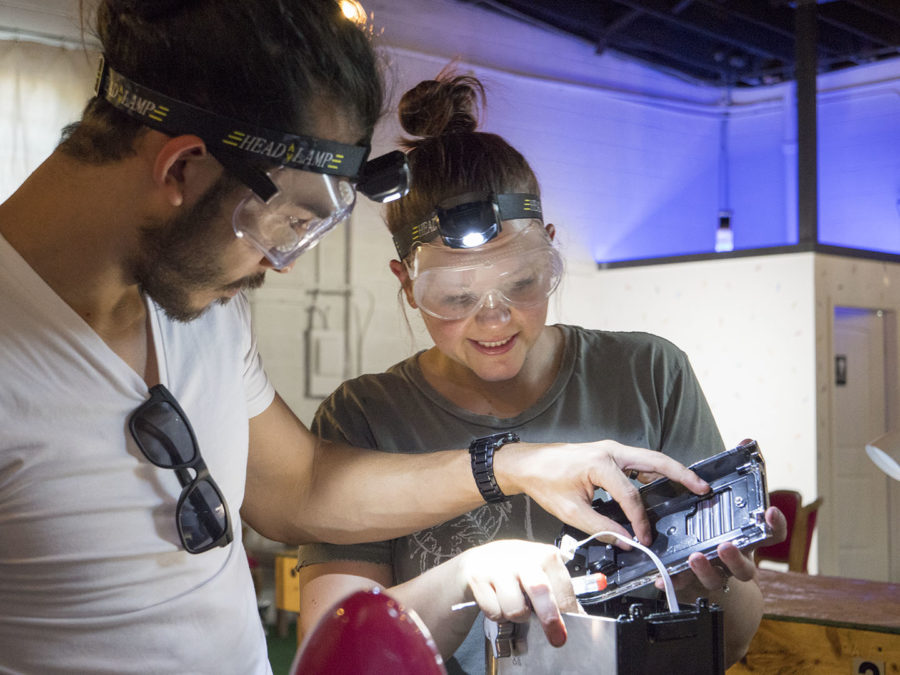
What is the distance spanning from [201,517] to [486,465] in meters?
0.46

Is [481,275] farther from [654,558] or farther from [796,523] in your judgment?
[796,523]

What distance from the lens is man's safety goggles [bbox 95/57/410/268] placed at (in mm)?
1152

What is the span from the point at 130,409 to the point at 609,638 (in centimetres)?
70

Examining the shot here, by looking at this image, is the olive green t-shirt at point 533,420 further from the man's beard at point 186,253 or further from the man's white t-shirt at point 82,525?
the man's beard at point 186,253

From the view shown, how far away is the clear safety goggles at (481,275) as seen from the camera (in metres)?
1.66

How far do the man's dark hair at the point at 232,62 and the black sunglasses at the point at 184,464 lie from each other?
0.34m

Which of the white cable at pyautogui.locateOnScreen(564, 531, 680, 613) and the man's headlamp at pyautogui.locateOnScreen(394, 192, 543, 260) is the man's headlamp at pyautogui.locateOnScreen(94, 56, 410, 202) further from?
the white cable at pyautogui.locateOnScreen(564, 531, 680, 613)

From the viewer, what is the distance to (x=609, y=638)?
98 cm

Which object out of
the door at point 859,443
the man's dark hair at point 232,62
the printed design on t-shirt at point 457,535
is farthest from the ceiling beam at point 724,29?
the man's dark hair at point 232,62

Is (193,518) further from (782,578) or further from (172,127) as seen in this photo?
(782,578)

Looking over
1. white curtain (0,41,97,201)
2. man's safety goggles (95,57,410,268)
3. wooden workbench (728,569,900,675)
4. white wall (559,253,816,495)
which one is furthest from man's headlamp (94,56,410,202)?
white wall (559,253,816,495)

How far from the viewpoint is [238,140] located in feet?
3.78

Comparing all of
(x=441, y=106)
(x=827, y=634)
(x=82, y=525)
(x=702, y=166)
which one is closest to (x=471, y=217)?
(x=441, y=106)

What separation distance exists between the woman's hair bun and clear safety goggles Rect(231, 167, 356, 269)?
562 millimetres
